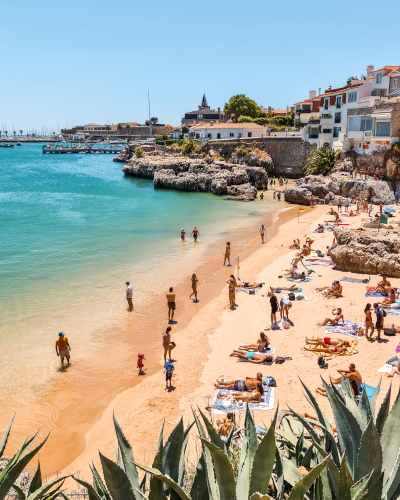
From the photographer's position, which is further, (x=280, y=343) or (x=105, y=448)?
(x=280, y=343)

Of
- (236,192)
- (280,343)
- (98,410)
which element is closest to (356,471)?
(98,410)

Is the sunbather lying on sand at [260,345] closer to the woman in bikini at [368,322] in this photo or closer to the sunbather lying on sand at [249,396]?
the sunbather lying on sand at [249,396]

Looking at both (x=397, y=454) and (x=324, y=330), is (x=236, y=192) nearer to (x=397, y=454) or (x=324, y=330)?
(x=324, y=330)

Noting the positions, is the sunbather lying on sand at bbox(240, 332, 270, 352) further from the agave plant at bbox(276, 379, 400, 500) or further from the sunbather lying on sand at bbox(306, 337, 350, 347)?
the agave plant at bbox(276, 379, 400, 500)

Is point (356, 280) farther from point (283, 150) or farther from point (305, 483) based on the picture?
point (283, 150)

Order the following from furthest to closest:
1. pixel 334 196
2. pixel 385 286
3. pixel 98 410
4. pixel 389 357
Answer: pixel 334 196 → pixel 385 286 → pixel 389 357 → pixel 98 410

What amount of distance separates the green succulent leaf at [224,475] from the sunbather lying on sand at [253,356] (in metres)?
8.35

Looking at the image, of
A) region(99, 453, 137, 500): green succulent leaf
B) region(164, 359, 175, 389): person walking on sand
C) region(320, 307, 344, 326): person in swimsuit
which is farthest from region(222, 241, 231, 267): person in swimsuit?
region(99, 453, 137, 500): green succulent leaf

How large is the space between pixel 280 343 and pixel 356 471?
29.0 ft

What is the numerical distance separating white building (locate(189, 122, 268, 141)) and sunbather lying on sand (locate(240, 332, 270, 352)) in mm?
58783

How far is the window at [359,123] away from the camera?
40.2 m

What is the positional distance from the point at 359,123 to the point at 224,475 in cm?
4343

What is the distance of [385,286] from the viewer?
15297mm

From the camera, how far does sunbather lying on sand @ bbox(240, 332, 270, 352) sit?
11.8 meters
